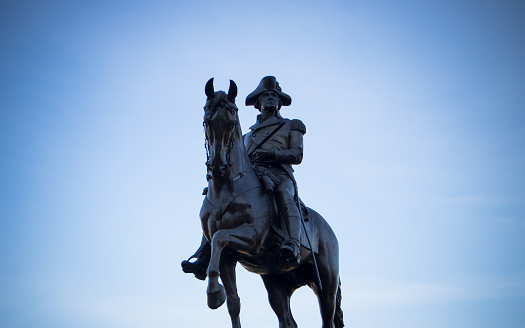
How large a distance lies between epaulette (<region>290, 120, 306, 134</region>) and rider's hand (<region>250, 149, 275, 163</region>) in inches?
34.0

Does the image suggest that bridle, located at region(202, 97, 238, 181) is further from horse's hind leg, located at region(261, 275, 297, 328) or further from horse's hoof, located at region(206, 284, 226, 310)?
horse's hind leg, located at region(261, 275, 297, 328)

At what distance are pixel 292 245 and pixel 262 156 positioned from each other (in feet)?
6.51

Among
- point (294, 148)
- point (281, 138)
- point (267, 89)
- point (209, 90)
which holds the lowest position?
point (209, 90)

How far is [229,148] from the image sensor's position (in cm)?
1002

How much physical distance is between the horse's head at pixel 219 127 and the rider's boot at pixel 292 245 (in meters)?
1.36

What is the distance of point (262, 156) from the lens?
11.4 m

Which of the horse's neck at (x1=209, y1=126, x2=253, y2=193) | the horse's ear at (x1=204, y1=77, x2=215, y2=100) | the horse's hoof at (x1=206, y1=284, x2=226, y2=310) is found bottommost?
the horse's hoof at (x1=206, y1=284, x2=226, y2=310)

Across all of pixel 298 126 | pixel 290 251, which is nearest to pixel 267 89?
pixel 298 126

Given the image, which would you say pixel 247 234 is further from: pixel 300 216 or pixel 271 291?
pixel 271 291

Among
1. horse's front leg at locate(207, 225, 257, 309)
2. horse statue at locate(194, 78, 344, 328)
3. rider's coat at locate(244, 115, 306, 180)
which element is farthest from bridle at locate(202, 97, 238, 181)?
rider's coat at locate(244, 115, 306, 180)

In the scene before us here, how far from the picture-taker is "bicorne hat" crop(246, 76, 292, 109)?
41.1 feet

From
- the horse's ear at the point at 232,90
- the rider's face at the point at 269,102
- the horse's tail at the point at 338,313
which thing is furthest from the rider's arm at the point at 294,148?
the horse's tail at the point at 338,313

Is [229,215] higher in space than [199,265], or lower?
higher

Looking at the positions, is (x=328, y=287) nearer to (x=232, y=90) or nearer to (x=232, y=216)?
(x=232, y=216)
